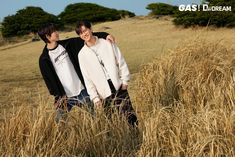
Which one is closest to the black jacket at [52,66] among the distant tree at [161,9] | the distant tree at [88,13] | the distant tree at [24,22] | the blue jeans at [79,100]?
the blue jeans at [79,100]

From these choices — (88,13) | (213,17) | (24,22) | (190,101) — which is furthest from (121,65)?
(88,13)

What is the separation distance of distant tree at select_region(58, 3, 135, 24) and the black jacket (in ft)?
109

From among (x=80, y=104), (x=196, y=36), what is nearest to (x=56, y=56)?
(x=80, y=104)

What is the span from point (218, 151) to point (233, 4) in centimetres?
2156

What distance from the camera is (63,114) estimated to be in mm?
5062

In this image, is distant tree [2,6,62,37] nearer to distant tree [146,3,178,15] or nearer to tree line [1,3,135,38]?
tree line [1,3,135,38]

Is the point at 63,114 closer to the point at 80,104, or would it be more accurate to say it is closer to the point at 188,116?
the point at 80,104

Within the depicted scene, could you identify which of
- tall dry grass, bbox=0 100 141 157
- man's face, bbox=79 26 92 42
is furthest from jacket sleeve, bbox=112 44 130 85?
tall dry grass, bbox=0 100 141 157

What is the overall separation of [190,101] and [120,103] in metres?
1.25

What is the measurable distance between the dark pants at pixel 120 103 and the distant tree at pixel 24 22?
30.1 m

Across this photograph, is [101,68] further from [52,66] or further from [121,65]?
[52,66]

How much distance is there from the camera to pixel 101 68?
16.8 feet

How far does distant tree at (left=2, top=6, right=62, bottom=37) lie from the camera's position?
3569 centimetres

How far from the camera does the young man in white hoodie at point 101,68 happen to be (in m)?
5.06
